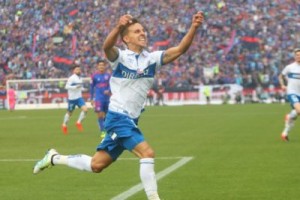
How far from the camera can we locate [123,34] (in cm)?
902

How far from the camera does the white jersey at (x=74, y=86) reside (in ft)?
92.2

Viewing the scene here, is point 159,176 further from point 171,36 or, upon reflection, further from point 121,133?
point 171,36

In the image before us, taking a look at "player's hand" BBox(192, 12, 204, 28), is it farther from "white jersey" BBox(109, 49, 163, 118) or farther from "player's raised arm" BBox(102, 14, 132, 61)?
"white jersey" BBox(109, 49, 163, 118)

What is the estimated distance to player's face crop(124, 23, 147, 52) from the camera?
8945 mm

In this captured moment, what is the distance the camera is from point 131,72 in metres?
9.00

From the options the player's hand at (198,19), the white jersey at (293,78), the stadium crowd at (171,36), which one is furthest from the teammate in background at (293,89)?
the stadium crowd at (171,36)

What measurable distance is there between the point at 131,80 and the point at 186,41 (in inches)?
31.3

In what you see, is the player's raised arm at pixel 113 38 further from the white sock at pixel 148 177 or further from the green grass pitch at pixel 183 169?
the green grass pitch at pixel 183 169

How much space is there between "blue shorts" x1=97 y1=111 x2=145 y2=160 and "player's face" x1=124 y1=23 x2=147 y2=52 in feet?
2.77

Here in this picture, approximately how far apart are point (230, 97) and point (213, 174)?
4282 centimetres

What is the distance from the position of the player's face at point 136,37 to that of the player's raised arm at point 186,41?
0.37 m

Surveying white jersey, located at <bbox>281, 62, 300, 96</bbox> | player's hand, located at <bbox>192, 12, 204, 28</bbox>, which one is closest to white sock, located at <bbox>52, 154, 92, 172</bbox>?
player's hand, located at <bbox>192, 12, 204, 28</bbox>

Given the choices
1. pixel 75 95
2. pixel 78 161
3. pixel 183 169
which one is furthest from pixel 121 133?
pixel 75 95

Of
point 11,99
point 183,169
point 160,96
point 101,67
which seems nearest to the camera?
point 183,169
